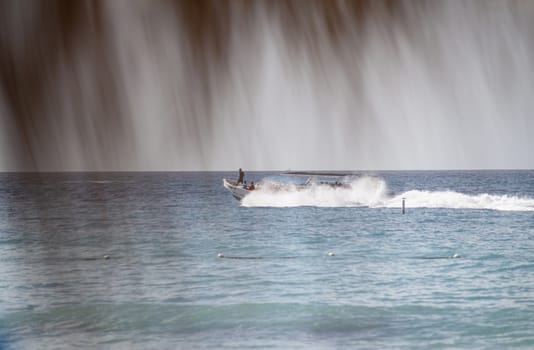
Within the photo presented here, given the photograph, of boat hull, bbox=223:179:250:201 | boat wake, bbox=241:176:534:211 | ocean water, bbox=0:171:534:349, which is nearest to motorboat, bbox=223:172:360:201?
boat hull, bbox=223:179:250:201

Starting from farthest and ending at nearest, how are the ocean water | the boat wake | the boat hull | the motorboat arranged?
the boat hull
the motorboat
the boat wake
the ocean water

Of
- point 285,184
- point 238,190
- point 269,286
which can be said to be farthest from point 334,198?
point 269,286

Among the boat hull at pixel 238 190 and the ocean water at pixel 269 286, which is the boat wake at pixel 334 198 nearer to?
the boat hull at pixel 238 190

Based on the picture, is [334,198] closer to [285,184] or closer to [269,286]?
[285,184]

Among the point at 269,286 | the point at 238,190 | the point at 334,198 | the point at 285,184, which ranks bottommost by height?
the point at 269,286

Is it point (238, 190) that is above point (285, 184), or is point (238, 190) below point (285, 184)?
below

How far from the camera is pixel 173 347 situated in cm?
1547

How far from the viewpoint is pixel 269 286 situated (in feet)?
75.7

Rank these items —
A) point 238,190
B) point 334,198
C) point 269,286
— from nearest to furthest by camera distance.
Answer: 1. point 269,286
2. point 334,198
3. point 238,190

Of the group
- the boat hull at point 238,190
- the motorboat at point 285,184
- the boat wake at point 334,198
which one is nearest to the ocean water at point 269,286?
the boat wake at point 334,198

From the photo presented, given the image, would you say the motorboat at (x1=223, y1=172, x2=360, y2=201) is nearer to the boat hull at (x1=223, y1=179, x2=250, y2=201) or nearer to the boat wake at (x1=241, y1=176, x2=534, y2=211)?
the boat hull at (x1=223, y1=179, x2=250, y2=201)

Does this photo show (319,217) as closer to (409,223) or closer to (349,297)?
(409,223)

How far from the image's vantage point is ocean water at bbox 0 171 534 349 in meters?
16.5

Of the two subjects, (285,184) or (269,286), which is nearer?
(269,286)
